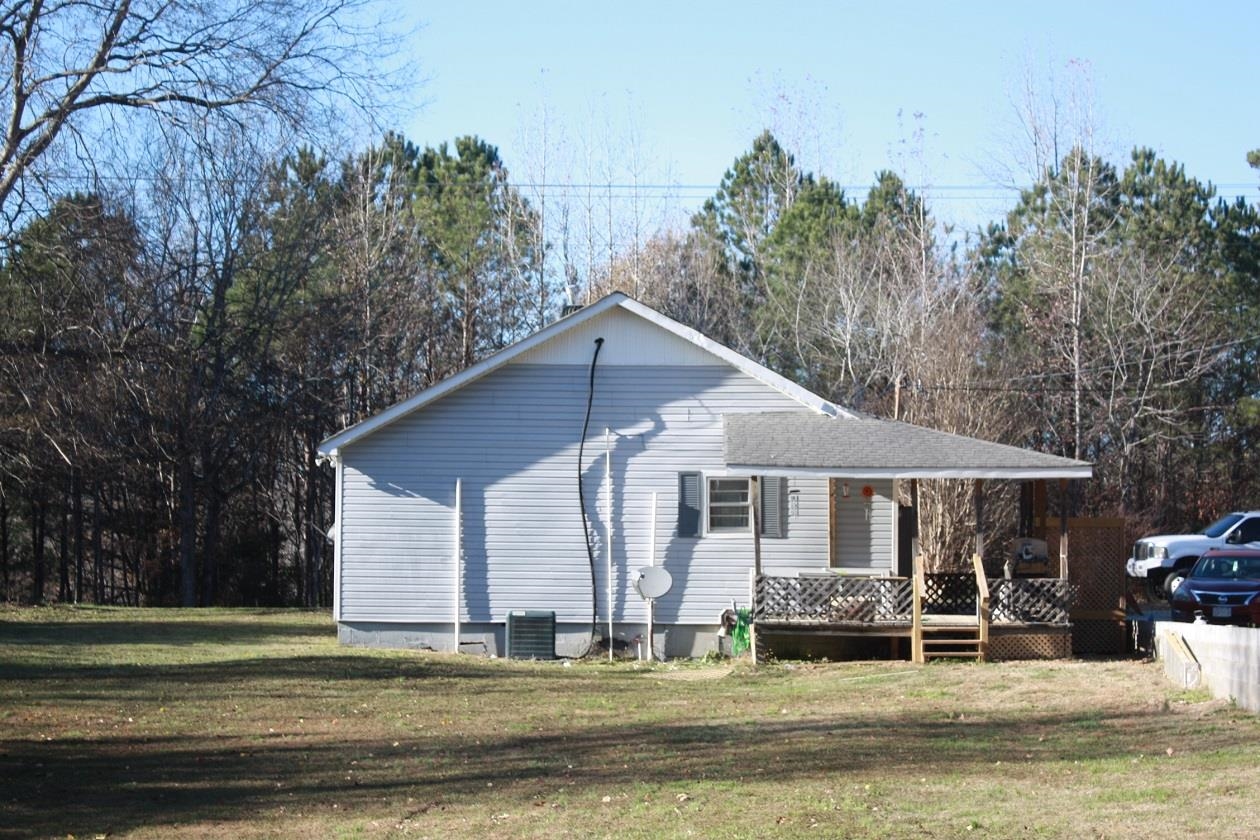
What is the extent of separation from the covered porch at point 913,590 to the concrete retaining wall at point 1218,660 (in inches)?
119

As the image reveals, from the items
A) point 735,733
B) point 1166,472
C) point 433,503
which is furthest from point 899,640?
point 1166,472

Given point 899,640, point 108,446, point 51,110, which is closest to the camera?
point 51,110

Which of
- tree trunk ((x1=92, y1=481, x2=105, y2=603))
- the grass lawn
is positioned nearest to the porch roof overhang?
the grass lawn

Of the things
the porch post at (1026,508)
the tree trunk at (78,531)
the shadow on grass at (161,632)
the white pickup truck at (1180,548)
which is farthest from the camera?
the tree trunk at (78,531)

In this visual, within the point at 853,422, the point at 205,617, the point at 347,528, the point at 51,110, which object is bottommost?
the point at 205,617

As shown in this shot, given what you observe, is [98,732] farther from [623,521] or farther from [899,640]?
[899,640]

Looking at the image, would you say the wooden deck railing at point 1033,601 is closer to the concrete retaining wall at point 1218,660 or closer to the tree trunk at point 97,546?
the concrete retaining wall at point 1218,660

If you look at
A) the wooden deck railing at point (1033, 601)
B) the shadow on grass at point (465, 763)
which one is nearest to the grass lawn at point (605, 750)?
the shadow on grass at point (465, 763)

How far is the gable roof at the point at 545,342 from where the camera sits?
2255cm

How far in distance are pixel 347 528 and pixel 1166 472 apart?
2746cm

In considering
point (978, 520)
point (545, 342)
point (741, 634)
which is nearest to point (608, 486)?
point (545, 342)

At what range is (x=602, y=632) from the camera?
2281 centimetres

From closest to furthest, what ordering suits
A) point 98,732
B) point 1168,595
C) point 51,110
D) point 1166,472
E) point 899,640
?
point 98,732, point 51,110, point 899,640, point 1168,595, point 1166,472

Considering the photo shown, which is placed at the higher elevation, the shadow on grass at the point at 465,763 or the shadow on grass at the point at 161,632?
the shadow on grass at the point at 465,763
